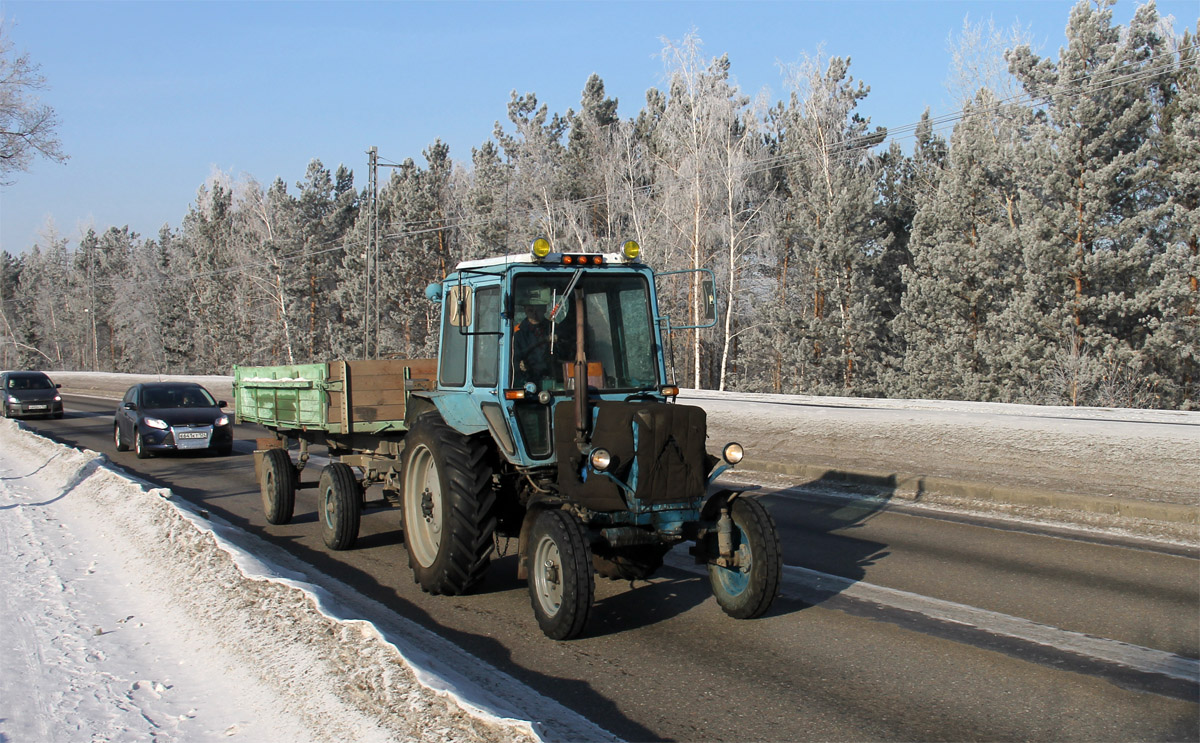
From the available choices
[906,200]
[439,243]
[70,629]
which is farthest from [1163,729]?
[439,243]

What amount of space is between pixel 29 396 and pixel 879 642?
3254 centimetres

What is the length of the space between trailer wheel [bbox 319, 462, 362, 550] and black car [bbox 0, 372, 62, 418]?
26.3 meters

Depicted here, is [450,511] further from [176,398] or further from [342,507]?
[176,398]

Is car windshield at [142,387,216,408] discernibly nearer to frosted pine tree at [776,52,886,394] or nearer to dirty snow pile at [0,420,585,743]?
dirty snow pile at [0,420,585,743]

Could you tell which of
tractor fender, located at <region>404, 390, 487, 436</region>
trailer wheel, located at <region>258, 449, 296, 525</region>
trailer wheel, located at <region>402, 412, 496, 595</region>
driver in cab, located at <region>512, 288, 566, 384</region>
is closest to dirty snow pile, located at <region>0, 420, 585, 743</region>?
trailer wheel, located at <region>402, 412, 496, 595</region>

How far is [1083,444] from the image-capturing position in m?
13.9

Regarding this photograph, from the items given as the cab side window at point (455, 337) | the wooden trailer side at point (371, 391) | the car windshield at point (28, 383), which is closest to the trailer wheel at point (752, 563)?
the cab side window at point (455, 337)

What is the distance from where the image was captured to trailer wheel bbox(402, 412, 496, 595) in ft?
21.8

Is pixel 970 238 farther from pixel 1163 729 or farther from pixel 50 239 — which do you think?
pixel 50 239

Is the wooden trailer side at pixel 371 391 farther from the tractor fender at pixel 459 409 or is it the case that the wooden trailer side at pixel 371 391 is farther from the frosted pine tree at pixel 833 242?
the frosted pine tree at pixel 833 242

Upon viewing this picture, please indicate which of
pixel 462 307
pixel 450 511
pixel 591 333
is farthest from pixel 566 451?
pixel 462 307

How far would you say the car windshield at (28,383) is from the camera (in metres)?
30.7

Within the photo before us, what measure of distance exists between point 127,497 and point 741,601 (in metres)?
8.45

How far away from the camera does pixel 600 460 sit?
5.84 m
